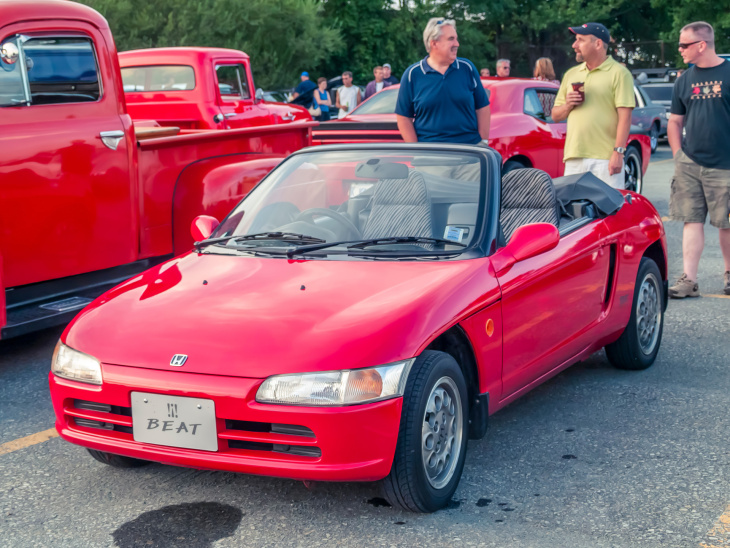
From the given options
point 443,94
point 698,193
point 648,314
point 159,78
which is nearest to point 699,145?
point 698,193

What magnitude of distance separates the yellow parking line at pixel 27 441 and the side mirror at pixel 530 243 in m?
2.27

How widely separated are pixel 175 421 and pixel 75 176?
2.97 m

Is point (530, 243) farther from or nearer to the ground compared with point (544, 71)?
nearer to the ground

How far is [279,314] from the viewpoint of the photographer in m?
3.56

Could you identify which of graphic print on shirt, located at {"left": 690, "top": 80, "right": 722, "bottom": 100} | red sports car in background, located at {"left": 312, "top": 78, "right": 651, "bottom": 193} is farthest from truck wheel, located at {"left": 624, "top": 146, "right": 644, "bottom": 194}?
graphic print on shirt, located at {"left": 690, "top": 80, "right": 722, "bottom": 100}

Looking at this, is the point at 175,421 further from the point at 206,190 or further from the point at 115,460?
the point at 206,190

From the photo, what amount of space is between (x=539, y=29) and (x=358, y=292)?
40489mm

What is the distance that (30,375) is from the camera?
5.59 meters

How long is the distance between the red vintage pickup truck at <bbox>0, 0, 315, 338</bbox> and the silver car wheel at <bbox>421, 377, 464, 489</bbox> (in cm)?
282

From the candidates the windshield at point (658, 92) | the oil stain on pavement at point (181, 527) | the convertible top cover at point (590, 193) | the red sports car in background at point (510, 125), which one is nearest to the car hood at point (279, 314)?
the oil stain on pavement at point (181, 527)

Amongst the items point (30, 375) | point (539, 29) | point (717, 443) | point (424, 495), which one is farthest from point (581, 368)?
point (539, 29)

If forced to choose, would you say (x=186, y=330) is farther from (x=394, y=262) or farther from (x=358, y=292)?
(x=394, y=262)

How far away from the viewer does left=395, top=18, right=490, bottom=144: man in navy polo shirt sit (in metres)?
6.69

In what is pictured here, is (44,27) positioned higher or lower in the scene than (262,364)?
higher
